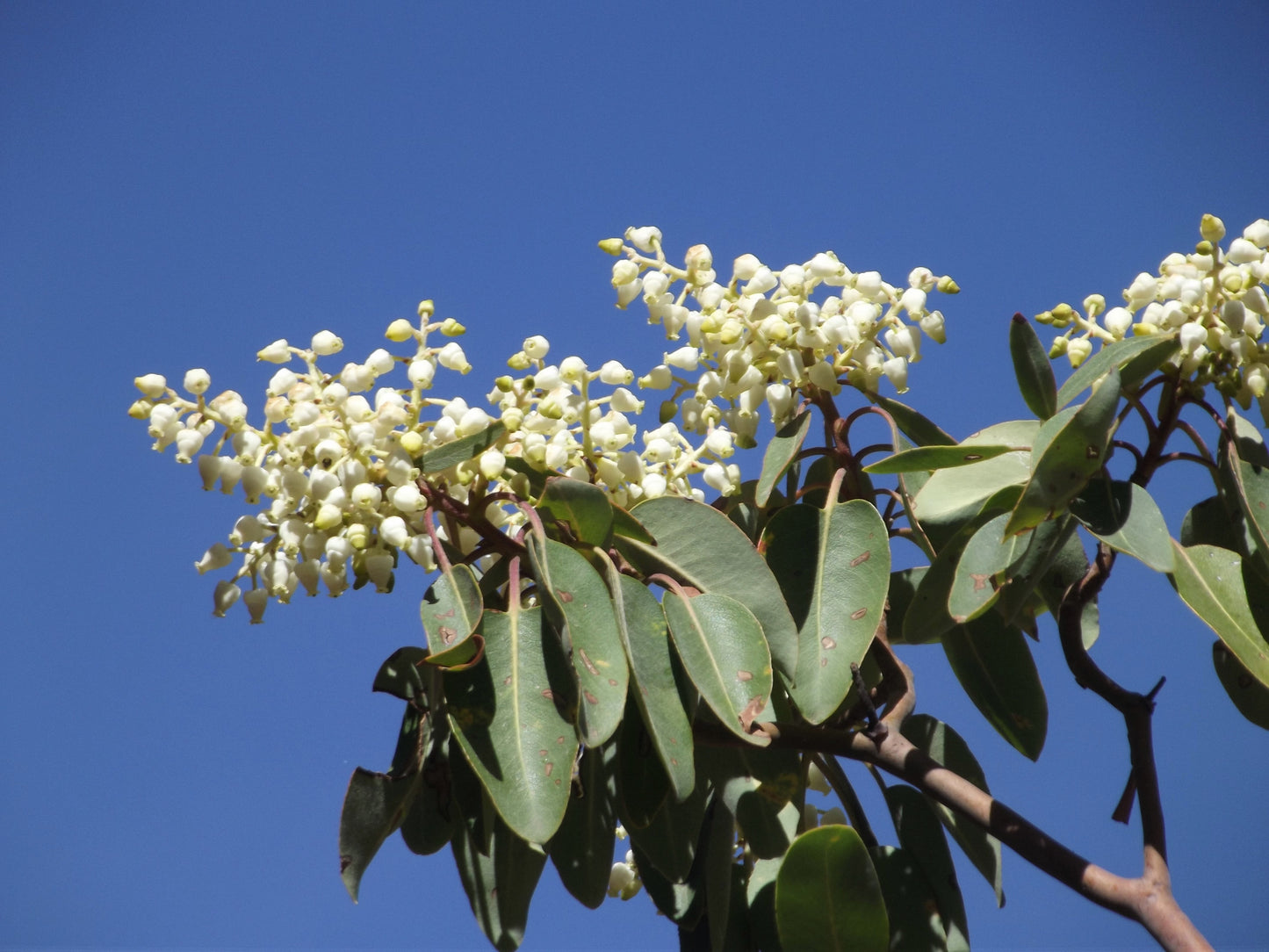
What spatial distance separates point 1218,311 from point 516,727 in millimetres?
923

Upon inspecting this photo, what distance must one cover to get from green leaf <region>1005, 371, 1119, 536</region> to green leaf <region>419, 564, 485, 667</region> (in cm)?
55

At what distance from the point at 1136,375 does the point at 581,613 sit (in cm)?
65

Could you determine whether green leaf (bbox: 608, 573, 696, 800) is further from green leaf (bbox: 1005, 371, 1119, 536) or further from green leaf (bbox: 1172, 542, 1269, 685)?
green leaf (bbox: 1172, 542, 1269, 685)

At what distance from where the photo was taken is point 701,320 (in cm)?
142

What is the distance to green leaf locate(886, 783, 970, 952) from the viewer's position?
141 cm

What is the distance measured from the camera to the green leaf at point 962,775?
148cm

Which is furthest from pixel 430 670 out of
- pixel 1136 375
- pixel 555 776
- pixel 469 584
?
pixel 1136 375

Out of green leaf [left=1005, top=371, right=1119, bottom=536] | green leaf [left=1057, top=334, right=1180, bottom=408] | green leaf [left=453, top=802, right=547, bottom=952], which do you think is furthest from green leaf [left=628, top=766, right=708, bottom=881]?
green leaf [left=1057, top=334, right=1180, bottom=408]

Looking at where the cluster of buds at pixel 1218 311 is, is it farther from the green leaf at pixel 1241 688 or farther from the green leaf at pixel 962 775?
the green leaf at pixel 962 775

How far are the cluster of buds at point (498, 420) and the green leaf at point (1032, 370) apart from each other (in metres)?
0.24

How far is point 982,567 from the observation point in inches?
47.0

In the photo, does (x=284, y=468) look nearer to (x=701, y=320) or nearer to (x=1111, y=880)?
(x=701, y=320)

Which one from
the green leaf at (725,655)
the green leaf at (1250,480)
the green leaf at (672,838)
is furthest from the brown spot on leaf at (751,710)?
the green leaf at (1250,480)

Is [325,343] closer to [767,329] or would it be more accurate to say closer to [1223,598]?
[767,329]
